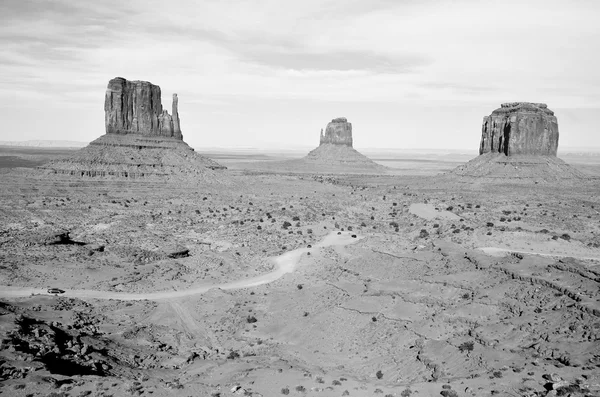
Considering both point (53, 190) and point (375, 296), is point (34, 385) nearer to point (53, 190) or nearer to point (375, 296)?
point (375, 296)

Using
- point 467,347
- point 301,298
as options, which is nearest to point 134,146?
point 301,298

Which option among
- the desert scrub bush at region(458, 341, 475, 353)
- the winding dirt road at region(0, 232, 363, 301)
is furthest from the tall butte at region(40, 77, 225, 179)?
the desert scrub bush at region(458, 341, 475, 353)

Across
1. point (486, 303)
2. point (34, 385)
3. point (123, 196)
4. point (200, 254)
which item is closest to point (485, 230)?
point (486, 303)

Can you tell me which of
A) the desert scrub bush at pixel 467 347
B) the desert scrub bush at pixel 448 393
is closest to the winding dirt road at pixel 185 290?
the desert scrub bush at pixel 467 347

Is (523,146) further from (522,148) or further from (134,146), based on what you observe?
(134,146)

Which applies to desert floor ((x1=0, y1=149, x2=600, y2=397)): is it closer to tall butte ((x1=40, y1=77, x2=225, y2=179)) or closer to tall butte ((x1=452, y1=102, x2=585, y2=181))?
tall butte ((x1=452, y1=102, x2=585, y2=181))
